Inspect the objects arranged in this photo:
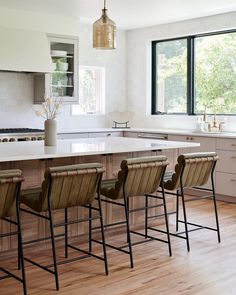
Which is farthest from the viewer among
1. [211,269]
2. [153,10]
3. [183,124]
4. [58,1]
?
[183,124]

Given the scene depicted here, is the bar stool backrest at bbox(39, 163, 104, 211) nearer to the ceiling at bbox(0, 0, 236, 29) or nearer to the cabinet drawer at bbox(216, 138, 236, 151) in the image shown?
the cabinet drawer at bbox(216, 138, 236, 151)

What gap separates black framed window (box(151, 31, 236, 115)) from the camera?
22.6ft

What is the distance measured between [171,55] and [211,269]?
4759mm

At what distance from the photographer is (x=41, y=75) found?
6797 mm

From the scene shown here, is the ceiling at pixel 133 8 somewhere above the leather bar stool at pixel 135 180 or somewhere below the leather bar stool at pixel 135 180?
above

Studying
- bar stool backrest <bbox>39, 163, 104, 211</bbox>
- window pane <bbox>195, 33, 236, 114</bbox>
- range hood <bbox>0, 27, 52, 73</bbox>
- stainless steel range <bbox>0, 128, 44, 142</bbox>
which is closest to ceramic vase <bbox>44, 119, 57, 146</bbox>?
bar stool backrest <bbox>39, 163, 104, 211</bbox>

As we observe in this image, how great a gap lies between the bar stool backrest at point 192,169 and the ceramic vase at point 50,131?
3.62 feet

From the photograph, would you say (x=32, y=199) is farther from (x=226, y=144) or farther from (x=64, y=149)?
(x=226, y=144)

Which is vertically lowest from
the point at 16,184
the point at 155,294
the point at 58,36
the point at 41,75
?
the point at 155,294

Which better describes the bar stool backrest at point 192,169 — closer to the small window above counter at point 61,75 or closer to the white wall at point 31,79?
the small window above counter at point 61,75

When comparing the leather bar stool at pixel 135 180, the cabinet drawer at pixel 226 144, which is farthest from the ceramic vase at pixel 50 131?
the cabinet drawer at pixel 226 144

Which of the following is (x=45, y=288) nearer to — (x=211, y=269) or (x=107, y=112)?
(x=211, y=269)

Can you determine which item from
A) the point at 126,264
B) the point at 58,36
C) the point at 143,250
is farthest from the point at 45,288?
the point at 58,36

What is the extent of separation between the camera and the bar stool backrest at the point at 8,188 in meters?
3.00
